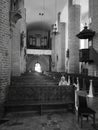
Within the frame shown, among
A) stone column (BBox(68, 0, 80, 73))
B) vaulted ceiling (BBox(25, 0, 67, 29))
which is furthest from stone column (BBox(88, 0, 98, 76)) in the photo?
vaulted ceiling (BBox(25, 0, 67, 29))

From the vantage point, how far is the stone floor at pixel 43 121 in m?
3.40

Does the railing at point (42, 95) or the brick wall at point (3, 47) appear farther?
the railing at point (42, 95)

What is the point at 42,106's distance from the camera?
14.4 feet

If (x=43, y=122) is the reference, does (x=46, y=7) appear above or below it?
above

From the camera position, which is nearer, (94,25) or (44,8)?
(94,25)

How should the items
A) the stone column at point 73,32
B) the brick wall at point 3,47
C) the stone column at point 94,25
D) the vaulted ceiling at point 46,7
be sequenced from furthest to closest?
1. the vaulted ceiling at point 46,7
2. the stone column at point 73,32
3. the stone column at point 94,25
4. the brick wall at point 3,47

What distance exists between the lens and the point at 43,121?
377 cm

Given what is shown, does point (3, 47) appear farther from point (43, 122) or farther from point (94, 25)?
point (94, 25)

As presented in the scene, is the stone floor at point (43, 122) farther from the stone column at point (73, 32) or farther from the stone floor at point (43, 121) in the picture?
the stone column at point (73, 32)

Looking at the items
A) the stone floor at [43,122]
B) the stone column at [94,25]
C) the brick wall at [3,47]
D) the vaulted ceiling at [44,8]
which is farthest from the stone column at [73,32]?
the brick wall at [3,47]

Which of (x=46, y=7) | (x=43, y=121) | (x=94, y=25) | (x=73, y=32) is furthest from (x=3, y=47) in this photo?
(x=46, y=7)

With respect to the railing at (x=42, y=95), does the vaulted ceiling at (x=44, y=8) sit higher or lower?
higher

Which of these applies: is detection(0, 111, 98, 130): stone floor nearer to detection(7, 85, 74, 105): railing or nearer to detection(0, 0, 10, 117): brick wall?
detection(7, 85, 74, 105): railing

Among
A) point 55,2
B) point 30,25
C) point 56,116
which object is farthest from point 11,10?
point 30,25
